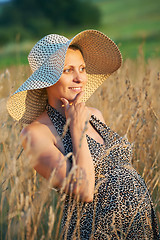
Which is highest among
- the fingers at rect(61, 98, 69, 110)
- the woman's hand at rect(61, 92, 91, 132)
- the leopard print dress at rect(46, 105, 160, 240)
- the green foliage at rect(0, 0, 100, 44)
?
the green foliage at rect(0, 0, 100, 44)

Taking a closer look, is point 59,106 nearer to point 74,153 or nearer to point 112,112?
point 74,153

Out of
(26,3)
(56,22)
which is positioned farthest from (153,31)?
(26,3)

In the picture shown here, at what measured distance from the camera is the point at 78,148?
5.37ft

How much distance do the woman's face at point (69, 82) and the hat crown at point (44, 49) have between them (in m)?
0.12

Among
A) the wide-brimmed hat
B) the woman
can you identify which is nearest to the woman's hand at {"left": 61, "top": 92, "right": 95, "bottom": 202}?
the woman

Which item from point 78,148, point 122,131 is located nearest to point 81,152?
point 78,148

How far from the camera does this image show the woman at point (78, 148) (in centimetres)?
171

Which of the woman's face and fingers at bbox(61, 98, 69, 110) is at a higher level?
the woman's face

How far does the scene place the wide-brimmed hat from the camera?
6.23 ft

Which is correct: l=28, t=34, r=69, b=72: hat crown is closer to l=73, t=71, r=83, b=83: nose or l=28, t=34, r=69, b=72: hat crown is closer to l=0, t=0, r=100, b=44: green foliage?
l=73, t=71, r=83, b=83: nose

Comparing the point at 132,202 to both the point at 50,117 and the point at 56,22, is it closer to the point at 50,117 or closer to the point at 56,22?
the point at 50,117

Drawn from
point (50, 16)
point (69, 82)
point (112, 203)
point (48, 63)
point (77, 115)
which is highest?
point (50, 16)

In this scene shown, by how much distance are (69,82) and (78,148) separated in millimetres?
459

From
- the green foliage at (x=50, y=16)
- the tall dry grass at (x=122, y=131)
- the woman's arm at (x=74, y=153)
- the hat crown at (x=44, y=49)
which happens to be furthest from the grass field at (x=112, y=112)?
the green foliage at (x=50, y=16)
